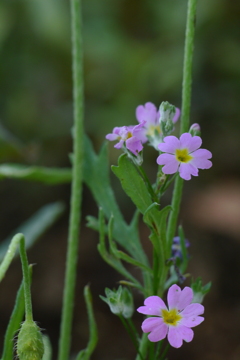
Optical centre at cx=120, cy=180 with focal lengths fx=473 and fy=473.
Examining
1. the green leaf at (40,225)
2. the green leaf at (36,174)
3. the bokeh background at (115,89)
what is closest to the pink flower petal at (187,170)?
the green leaf at (36,174)

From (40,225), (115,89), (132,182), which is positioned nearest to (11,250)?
(132,182)

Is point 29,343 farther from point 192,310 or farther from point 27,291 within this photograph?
point 192,310

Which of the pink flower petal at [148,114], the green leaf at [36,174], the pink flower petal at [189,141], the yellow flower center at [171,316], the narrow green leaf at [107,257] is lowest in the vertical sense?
the yellow flower center at [171,316]

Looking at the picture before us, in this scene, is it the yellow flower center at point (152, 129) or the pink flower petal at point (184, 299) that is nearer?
the pink flower petal at point (184, 299)

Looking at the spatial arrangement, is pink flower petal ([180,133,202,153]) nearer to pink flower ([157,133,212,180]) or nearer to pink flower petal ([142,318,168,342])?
pink flower ([157,133,212,180])

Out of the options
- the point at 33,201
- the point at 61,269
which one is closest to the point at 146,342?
the point at 61,269

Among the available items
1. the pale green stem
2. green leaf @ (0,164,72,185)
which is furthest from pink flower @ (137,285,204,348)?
green leaf @ (0,164,72,185)

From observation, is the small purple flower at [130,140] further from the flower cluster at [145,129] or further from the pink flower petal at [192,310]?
the pink flower petal at [192,310]
